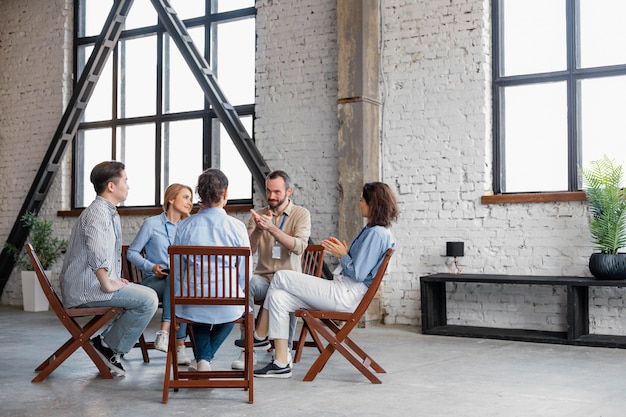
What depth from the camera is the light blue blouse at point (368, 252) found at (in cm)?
479

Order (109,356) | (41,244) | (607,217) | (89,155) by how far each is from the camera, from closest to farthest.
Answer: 1. (109,356)
2. (607,217)
3. (41,244)
4. (89,155)

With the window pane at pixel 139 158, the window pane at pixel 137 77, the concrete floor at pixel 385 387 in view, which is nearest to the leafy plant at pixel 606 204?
the concrete floor at pixel 385 387

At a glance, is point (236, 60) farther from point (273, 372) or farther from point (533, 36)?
point (273, 372)

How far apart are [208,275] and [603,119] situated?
Result: 4.36 m

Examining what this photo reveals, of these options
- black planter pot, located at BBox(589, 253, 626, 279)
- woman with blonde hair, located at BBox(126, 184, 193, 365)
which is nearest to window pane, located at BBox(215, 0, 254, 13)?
woman with blonde hair, located at BBox(126, 184, 193, 365)

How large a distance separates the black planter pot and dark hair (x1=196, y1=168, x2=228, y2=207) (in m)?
3.38

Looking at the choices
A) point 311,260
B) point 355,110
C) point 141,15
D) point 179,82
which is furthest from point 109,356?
point 141,15

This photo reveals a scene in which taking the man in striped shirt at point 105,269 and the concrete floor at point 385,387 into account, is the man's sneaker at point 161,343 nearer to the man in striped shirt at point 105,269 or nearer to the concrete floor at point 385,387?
the concrete floor at point 385,387

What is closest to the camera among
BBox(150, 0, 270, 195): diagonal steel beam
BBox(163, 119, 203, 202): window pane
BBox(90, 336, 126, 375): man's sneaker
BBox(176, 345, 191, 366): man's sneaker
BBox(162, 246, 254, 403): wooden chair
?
BBox(162, 246, 254, 403): wooden chair

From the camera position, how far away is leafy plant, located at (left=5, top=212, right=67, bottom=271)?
33.3 ft

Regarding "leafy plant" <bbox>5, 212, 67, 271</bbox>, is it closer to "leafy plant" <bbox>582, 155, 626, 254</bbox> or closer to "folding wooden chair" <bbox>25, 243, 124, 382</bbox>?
"folding wooden chair" <bbox>25, 243, 124, 382</bbox>

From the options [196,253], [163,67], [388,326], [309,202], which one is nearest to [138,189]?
[163,67]

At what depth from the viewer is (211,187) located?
461cm

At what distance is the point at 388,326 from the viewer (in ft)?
25.5
